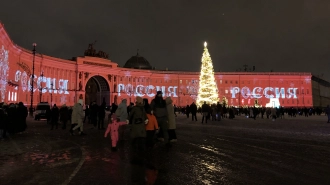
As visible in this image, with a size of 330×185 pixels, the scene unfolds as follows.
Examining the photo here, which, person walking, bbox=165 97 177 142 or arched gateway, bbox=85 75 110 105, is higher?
arched gateway, bbox=85 75 110 105

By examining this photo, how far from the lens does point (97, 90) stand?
356ft

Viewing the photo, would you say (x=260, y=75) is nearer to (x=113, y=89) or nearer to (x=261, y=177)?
(x=113, y=89)

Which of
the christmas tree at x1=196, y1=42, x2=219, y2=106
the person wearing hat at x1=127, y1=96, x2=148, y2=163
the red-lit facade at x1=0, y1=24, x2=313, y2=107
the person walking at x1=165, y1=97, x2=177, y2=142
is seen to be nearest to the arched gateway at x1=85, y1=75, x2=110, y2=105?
the red-lit facade at x1=0, y1=24, x2=313, y2=107

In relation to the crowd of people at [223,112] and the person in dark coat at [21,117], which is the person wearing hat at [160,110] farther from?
the crowd of people at [223,112]

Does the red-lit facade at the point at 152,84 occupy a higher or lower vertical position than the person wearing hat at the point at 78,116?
higher

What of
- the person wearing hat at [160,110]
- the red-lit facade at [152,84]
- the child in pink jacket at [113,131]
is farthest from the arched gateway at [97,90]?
the child in pink jacket at [113,131]

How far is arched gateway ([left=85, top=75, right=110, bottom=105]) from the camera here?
339ft

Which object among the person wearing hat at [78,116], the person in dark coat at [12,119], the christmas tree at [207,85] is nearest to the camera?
the person wearing hat at [78,116]

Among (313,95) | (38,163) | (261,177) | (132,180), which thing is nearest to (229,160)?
(261,177)

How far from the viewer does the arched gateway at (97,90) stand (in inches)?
4067

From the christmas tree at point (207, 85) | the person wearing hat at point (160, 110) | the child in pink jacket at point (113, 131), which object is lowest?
the child in pink jacket at point (113, 131)

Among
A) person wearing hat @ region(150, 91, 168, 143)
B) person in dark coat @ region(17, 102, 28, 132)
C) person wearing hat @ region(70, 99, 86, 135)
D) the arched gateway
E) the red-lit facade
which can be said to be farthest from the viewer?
the arched gateway

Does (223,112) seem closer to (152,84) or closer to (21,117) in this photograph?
(21,117)

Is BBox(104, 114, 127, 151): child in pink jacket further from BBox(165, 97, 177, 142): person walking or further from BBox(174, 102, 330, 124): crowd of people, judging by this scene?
BBox(174, 102, 330, 124): crowd of people
